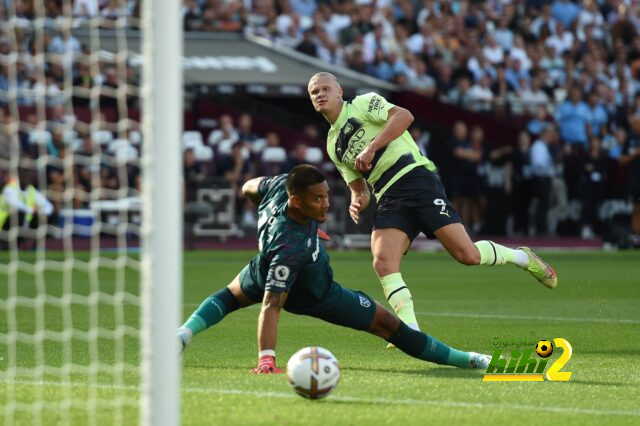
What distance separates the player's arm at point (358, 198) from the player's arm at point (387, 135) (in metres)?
0.37

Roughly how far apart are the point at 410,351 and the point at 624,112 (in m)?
19.7

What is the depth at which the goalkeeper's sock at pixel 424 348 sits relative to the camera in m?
8.20

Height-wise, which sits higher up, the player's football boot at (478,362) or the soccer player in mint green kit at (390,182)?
the soccer player in mint green kit at (390,182)

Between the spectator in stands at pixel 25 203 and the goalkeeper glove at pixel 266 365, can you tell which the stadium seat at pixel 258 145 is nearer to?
the spectator in stands at pixel 25 203

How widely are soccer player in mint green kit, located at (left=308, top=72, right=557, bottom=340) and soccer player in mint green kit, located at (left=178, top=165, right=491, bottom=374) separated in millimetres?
1323

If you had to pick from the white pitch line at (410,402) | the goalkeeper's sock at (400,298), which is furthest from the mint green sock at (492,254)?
the white pitch line at (410,402)

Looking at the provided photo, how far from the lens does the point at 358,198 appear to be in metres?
9.85

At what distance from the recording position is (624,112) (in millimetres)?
26891

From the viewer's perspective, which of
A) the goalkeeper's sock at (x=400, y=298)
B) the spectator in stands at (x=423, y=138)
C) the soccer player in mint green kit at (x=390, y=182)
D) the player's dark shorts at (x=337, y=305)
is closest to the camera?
the player's dark shorts at (x=337, y=305)

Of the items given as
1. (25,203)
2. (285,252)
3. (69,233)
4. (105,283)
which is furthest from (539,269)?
(25,203)

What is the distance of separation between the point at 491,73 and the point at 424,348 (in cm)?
1991

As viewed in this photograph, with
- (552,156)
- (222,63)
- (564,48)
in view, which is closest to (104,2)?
(222,63)

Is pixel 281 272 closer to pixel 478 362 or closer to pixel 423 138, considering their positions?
pixel 478 362

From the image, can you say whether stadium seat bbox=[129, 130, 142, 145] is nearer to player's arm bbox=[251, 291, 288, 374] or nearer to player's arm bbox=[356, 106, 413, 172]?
player's arm bbox=[356, 106, 413, 172]
